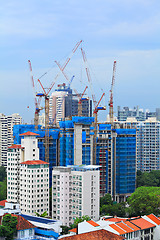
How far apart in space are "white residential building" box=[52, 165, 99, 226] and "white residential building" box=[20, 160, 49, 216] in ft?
4.05

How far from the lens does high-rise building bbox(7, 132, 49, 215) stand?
54250 mm

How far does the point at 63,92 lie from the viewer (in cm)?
14500

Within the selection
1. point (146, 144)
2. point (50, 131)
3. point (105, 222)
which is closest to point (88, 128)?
point (50, 131)

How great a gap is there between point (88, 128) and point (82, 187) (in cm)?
1572

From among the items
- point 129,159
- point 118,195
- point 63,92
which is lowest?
point 118,195

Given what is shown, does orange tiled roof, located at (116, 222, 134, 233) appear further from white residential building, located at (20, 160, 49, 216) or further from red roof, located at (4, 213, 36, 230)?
white residential building, located at (20, 160, 49, 216)

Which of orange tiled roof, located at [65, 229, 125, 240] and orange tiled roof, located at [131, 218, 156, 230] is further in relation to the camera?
orange tiled roof, located at [131, 218, 156, 230]

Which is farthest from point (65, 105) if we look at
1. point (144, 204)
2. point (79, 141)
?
point (144, 204)

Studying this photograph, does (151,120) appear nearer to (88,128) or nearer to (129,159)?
(129,159)

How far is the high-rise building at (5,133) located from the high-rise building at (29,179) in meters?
50.8

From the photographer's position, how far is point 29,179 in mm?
54312

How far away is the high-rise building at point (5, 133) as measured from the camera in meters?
109

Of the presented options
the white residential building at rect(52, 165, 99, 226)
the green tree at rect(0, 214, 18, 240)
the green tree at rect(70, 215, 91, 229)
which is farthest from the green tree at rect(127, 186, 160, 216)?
the green tree at rect(0, 214, 18, 240)

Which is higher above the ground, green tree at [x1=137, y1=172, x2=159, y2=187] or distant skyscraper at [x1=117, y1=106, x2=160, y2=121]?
distant skyscraper at [x1=117, y1=106, x2=160, y2=121]
